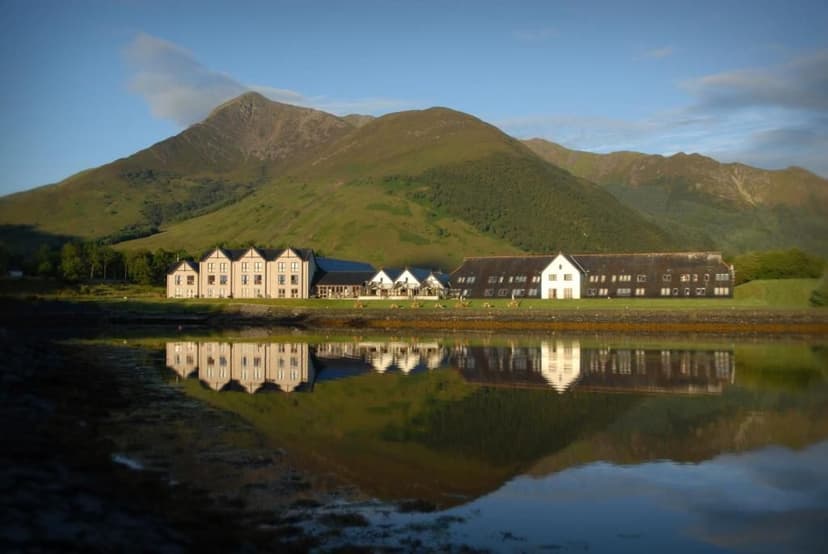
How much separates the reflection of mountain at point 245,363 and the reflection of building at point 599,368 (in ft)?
30.9

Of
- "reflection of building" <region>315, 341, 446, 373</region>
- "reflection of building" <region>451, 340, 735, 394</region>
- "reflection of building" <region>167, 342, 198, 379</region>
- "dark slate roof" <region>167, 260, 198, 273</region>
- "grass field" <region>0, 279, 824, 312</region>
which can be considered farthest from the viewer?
"dark slate roof" <region>167, 260, 198, 273</region>

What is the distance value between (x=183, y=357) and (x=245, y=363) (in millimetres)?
6001

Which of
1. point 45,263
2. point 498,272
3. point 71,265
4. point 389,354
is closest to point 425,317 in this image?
point 498,272

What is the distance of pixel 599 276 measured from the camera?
91875 mm

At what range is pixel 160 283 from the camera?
123750mm

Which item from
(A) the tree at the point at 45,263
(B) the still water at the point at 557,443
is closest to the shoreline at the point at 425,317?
(B) the still water at the point at 557,443

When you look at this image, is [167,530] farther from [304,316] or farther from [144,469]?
[304,316]

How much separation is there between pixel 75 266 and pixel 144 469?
108271mm

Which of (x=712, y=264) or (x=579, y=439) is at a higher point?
(x=712, y=264)

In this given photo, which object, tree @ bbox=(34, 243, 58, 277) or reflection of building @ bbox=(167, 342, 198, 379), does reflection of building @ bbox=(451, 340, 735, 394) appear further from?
tree @ bbox=(34, 243, 58, 277)

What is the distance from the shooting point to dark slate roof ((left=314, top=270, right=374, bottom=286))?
109 metres

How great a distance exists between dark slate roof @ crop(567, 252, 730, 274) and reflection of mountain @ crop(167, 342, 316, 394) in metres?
47.9

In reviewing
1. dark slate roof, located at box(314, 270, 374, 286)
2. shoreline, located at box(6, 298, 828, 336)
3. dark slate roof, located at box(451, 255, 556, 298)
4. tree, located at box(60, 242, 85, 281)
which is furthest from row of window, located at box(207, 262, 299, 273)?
dark slate roof, located at box(451, 255, 556, 298)

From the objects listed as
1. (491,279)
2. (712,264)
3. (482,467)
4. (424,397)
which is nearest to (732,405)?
(424,397)
